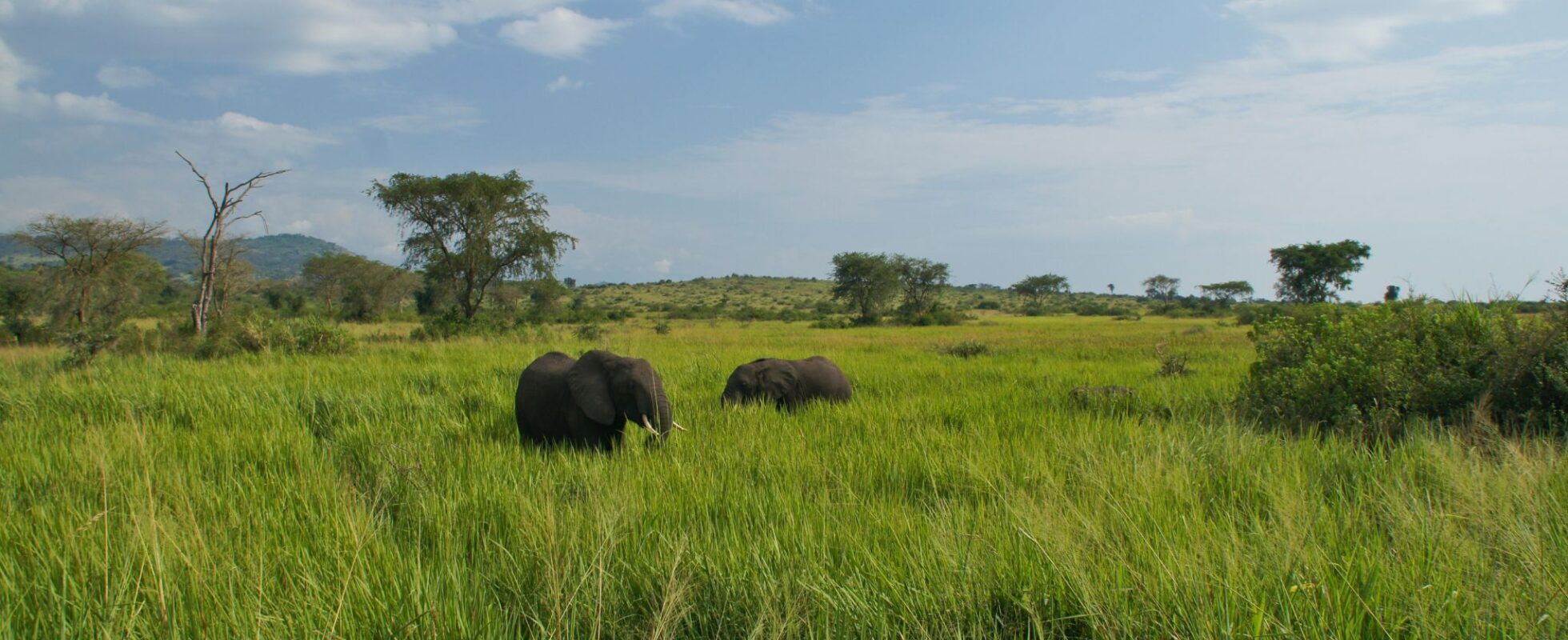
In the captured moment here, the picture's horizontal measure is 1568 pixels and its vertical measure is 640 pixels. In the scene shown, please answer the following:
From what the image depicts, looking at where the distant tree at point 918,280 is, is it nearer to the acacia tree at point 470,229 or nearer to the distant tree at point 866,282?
the distant tree at point 866,282

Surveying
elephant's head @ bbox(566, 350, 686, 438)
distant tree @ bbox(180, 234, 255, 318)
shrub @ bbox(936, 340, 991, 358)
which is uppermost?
distant tree @ bbox(180, 234, 255, 318)

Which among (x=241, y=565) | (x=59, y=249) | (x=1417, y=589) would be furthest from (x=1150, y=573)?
(x=59, y=249)

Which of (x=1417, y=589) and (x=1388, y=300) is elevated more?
(x=1388, y=300)

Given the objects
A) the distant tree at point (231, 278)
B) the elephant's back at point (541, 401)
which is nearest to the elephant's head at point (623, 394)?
the elephant's back at point (541, 401)

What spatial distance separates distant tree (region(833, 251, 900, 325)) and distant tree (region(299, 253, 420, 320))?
116 ft

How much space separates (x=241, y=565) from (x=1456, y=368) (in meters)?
8.96

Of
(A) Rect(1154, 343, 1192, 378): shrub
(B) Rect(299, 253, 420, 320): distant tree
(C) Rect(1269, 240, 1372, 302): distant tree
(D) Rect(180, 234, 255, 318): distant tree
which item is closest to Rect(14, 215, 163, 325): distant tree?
(D) Rect(180, 234, 255, 318): distant tree

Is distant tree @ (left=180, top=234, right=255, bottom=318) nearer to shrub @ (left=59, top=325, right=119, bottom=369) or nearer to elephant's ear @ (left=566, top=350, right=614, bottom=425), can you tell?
shrub @ (left=59, top=325, right=119, bottom=369)

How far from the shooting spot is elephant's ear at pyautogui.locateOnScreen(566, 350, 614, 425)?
598 centimetres

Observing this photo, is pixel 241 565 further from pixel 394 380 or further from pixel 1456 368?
pixel 1456 368

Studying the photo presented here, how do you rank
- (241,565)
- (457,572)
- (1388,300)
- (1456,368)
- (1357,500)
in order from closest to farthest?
(457,572), (241,565), (1357,500), (1456,368), (1388,300)

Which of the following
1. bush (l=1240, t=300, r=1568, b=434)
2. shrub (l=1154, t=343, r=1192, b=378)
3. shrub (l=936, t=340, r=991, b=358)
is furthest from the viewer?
shrub (l=936, t=340, r=991, b=358)

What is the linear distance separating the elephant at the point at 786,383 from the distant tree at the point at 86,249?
28614 mm

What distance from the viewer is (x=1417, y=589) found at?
221 centimetres
